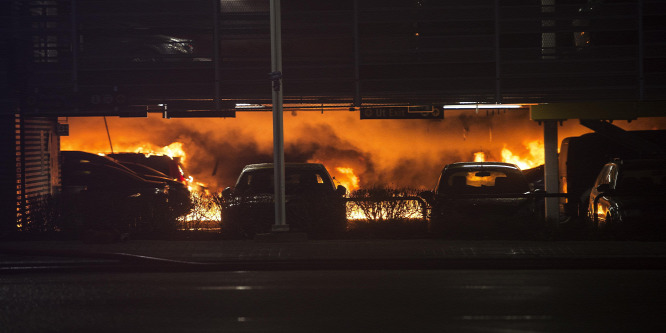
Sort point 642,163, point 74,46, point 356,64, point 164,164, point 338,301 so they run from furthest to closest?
1. point 164,164
2. point 356,64
3. point 74,46
4. point 642,163
5. point 338,301

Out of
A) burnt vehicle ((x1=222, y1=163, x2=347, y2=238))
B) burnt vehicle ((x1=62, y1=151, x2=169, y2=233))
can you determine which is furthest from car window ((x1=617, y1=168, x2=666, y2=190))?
burnt vehicle ((x1=62, y1=151, x2=169, y2=233))

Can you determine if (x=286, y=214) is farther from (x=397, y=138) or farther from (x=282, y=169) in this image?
(x=397, y=138)

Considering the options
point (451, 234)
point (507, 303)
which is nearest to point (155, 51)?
point (451, 234)

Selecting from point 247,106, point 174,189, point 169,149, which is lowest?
point 174,189

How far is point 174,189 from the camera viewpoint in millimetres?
19312

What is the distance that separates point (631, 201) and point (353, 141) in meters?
16.8

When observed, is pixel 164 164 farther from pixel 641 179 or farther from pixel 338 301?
pixel 338 301

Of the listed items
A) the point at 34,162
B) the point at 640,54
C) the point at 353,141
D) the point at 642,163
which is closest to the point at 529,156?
the point at 353,141

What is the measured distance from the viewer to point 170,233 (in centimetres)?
1667

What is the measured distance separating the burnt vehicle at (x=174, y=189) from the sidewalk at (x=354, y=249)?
117cm

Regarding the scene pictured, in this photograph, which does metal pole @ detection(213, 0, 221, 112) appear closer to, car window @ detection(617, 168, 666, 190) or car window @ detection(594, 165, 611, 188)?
car window @ detection(594, 165, 611, 188)

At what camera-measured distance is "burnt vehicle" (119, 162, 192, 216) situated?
667 inches

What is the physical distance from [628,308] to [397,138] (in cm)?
2261

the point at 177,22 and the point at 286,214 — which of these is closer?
the point at 286,214
